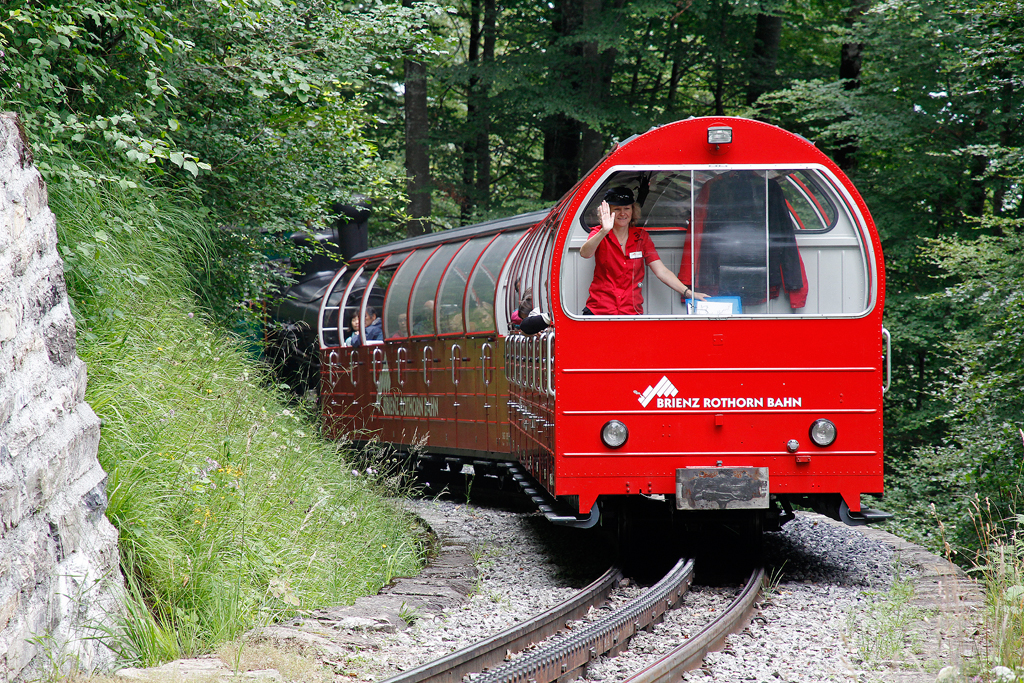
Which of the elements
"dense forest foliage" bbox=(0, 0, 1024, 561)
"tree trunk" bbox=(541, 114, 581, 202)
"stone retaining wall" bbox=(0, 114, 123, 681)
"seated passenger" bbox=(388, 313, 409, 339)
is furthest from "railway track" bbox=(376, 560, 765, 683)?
"tree trunk" bbox=(541, 114, 581, 202)

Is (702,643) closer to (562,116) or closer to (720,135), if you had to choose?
(720,135)

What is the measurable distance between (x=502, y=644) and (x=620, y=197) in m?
3.38

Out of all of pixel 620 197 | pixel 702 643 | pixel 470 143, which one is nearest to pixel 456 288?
pixel 620 197

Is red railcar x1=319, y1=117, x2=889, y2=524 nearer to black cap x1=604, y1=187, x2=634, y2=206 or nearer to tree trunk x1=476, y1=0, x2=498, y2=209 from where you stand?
black cap x1=604, y1=187, x2=634, y2=206

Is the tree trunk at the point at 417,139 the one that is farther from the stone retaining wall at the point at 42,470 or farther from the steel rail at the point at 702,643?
the stone retaining wall at the point at 42,470

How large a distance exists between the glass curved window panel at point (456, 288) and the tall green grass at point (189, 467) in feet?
8.49

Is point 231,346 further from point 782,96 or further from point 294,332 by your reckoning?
point 782,96

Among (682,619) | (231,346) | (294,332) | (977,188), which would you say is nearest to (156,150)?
(231,346)

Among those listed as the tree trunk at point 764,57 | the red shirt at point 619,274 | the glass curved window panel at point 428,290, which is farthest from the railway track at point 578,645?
the tree trunk at point 764,57

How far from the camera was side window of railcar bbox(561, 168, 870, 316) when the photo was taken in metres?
6.69

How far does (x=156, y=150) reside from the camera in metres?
6.32

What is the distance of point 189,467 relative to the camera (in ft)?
18.1

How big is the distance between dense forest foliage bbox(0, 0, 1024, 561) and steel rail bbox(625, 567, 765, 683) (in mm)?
3972

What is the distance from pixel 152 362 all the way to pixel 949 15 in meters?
13.0
